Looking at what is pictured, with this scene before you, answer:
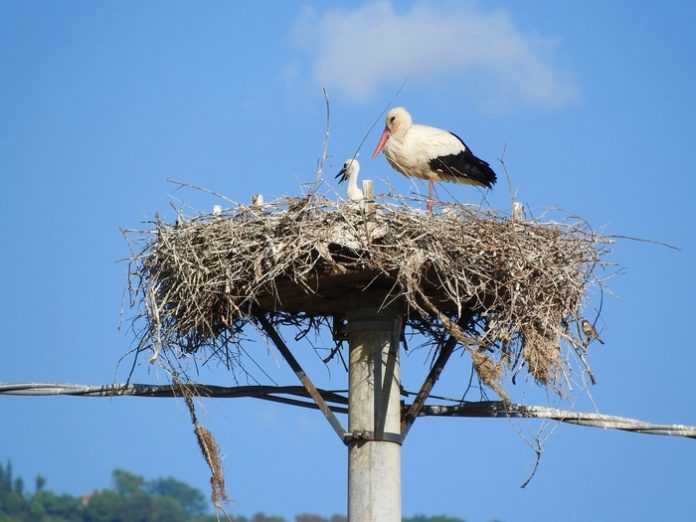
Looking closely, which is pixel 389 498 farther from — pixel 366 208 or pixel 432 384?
pixel 366 208

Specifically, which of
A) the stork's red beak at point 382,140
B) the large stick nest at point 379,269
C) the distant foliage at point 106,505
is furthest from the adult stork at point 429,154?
the distant foliage at point 106,505

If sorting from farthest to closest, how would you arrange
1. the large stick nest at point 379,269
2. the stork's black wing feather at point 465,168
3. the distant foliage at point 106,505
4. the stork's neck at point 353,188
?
the distant foliage at point 106,505 < the stork's black wing feather at point 465,168 < the stork's neck at point 353,188 < the large stick nest at point 379,269

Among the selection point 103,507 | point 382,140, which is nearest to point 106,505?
point 103,507

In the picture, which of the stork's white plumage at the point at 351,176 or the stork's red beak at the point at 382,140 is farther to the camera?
the stork's red beak at the point at 382,140

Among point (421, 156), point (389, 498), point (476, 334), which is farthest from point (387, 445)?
point (421, 156)

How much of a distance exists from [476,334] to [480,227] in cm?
99

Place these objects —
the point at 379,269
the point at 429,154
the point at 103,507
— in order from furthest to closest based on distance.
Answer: the point at 103,507 < the point at 429,154 < the point at 379,269

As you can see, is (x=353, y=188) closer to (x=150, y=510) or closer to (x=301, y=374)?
(x=301, y=374)

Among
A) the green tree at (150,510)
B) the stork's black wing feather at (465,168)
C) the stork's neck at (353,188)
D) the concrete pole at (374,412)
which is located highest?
the green tree at (150,510)

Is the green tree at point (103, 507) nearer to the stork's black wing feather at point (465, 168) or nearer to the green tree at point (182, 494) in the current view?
the green tree at point (182, 494)

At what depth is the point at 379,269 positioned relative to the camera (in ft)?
26.3

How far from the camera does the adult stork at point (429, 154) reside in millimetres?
10781

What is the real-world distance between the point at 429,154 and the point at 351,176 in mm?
964

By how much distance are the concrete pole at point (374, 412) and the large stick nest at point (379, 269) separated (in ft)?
0.56
